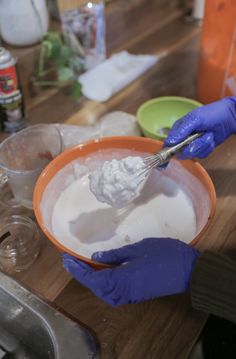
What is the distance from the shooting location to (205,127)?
28.5 inches

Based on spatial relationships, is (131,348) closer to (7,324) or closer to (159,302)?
(159,302)

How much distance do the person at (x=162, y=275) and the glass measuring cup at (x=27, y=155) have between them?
231 mm

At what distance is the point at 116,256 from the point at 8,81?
1.58ft

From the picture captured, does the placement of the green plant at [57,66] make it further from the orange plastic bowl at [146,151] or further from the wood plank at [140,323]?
the wood plank at [140,323]

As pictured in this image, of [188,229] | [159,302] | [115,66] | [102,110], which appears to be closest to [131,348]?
[159,302]

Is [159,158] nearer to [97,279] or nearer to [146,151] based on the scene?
[146,151]

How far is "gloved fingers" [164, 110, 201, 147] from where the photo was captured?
2.23 ft

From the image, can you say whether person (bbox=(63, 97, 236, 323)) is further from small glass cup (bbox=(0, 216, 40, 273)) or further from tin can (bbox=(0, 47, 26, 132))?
tin can (bbox=(0, 47, 26, 132))

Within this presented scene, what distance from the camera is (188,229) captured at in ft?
2.26

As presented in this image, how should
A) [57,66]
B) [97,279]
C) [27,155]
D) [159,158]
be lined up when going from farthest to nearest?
[57,66] → [27,155] → [159,158] → [97,279]

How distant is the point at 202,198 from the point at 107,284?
249 millimetres

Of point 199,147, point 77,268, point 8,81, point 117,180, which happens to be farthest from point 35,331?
point 8,81

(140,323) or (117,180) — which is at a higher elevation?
(117,180)

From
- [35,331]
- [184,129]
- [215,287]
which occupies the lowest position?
[35,331]
